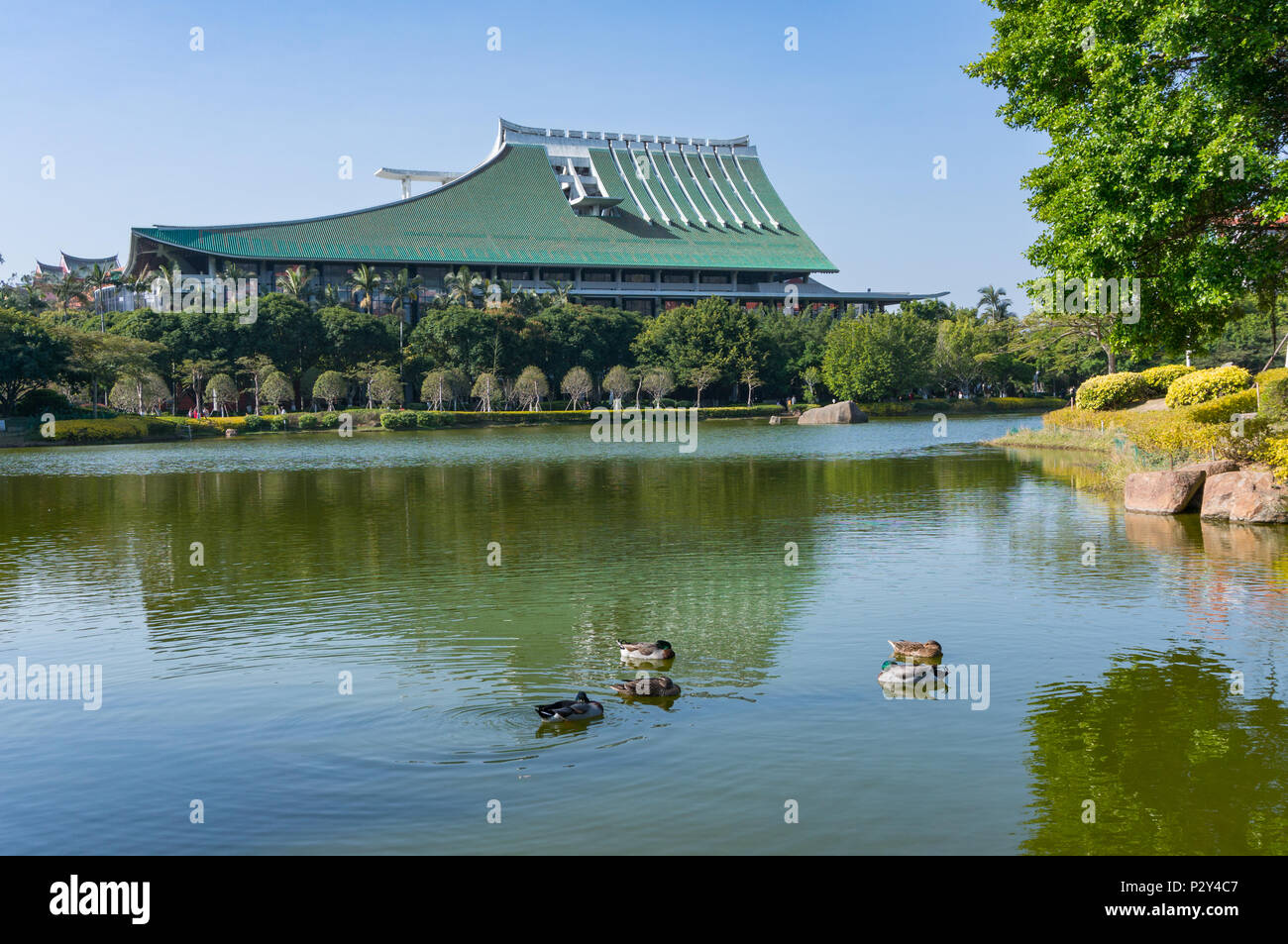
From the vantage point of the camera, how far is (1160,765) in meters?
8.63

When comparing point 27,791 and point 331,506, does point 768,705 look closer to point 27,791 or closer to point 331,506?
point 27,791

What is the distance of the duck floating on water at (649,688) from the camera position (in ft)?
34.4

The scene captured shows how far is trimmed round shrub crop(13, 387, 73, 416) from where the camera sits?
6144 centimetres

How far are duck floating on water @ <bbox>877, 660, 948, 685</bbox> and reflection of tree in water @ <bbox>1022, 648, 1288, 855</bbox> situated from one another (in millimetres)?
999

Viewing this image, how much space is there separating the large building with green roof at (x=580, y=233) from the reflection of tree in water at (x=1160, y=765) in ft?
325

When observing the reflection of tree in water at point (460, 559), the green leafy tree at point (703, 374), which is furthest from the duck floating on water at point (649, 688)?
the green leafy tree at point (703, 374)

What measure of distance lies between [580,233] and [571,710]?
11616 centimetres

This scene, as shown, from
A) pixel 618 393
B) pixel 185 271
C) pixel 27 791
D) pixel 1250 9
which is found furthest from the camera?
pixel 185 271

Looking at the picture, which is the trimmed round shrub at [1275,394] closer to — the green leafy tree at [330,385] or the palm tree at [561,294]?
the green leafy tree at [330,385]

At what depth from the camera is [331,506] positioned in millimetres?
27359

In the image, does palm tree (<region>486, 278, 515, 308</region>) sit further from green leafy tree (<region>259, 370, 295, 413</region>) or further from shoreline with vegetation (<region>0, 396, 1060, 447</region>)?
green leafy tree (<region>259, 370, 295, 413</region>)

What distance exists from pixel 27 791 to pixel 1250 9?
59.1 ft
